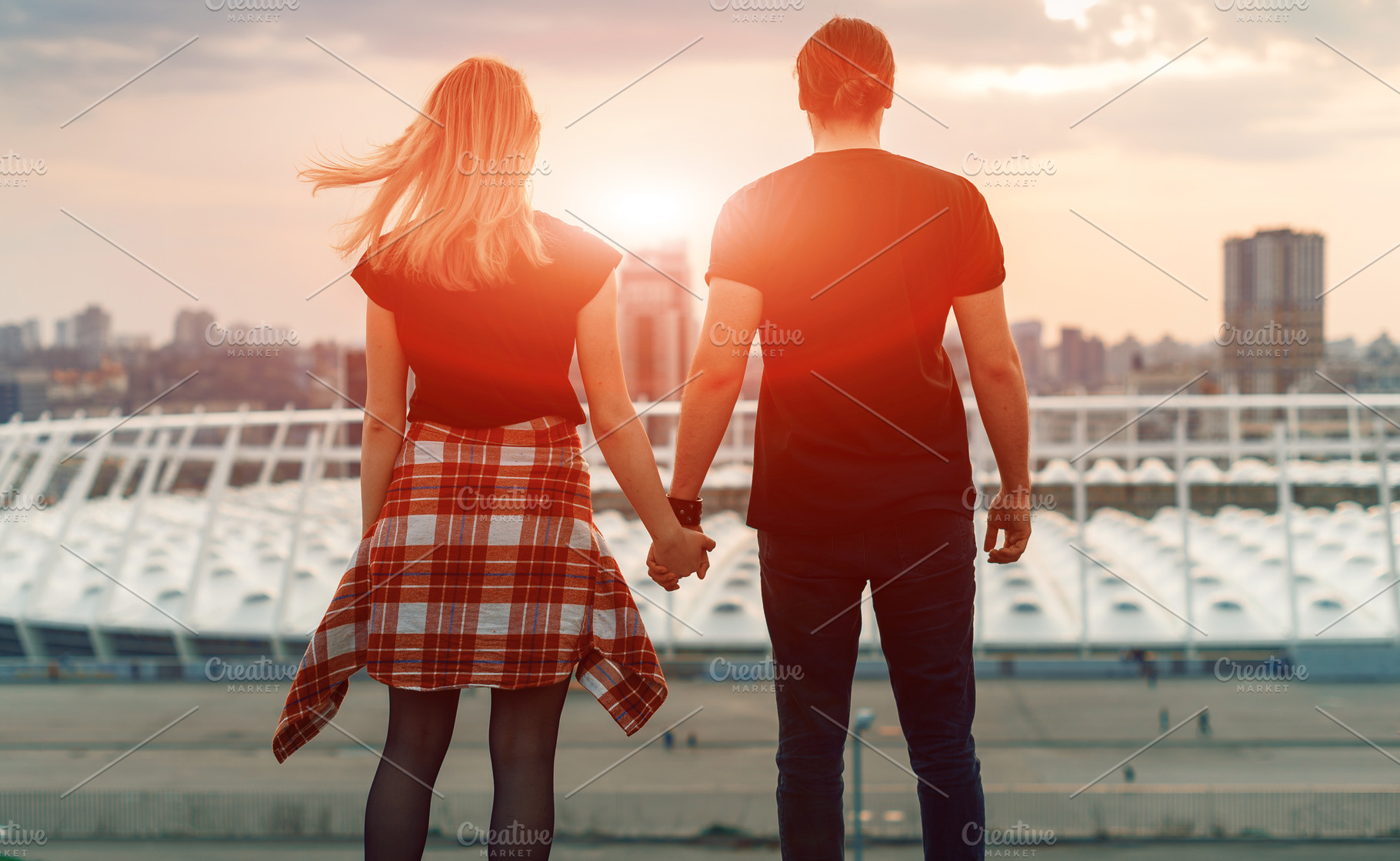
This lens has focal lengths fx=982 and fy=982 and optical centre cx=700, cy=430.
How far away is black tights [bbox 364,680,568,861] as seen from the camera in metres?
1.51

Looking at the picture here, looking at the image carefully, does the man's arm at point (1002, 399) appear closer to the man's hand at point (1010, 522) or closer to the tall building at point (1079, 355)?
the man's hand at point (1010, 522)

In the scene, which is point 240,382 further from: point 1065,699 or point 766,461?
point 766,461

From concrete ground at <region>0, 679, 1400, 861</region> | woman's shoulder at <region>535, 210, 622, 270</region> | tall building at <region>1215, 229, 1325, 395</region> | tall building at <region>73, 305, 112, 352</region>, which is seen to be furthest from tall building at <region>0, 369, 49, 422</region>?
tall building at <region>1215, 229, 1325, 395</region>

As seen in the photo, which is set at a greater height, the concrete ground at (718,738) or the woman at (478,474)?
the woman at (478,474)

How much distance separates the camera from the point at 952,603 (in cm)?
164

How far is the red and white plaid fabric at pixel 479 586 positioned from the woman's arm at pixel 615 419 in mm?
60

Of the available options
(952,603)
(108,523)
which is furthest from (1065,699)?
(108,523)

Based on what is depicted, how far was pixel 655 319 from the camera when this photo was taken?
798cm

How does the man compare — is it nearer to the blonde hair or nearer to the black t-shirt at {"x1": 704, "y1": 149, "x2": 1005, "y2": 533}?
the black t-shirt at {"x1": 704, "y1": 149, "x2": 1005, "y2": 533}

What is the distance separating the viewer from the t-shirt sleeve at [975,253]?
1.69m

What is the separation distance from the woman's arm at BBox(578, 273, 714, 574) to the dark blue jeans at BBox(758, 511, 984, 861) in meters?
0.19

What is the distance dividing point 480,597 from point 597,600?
20 centimetres

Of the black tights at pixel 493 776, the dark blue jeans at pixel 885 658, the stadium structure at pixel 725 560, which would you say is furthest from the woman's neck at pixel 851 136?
the stadium structure at pixel 725 560

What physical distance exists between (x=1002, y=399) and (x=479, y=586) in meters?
0.95
